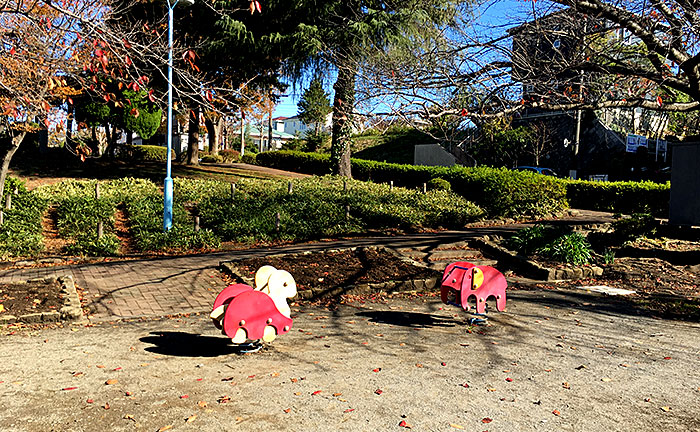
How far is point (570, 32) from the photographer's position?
10125mm

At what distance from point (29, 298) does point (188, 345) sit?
3.30 metres

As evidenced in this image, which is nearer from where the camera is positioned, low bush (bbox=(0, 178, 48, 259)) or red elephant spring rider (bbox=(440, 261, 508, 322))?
red elephant spring rider (bbox=(440, 261, 508, 322))

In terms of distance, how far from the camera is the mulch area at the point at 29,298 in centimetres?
773

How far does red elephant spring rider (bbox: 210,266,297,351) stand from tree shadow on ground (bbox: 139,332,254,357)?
0.28 meters

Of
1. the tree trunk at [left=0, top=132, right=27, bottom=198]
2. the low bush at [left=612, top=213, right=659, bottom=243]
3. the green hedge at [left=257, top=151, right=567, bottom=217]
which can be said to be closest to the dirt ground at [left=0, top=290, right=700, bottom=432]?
the low bush at [left=612, top=213, right=659, bottom=243]

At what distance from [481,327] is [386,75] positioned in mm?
5752

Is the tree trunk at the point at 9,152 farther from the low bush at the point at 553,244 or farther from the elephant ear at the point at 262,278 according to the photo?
the low bush at the point at 553,244

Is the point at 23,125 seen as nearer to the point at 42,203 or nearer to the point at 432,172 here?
the point at 42,203

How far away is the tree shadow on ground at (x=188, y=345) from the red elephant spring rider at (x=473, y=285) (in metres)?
2.92

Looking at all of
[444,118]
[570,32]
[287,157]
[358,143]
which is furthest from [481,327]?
[358,143]

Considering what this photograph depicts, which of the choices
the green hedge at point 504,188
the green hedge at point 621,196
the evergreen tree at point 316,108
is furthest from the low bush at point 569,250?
the evergreen tree at point 316,108

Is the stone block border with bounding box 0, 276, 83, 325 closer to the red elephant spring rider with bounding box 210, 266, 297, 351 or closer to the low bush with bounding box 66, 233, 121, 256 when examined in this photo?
the red elephant spring rider with bounding box 210, 266, 297, 351

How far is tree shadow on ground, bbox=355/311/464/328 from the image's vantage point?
7.66 m

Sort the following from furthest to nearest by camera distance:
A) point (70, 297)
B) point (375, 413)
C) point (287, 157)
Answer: point (287, 157) < point (70, 297) < point (375, 413)
